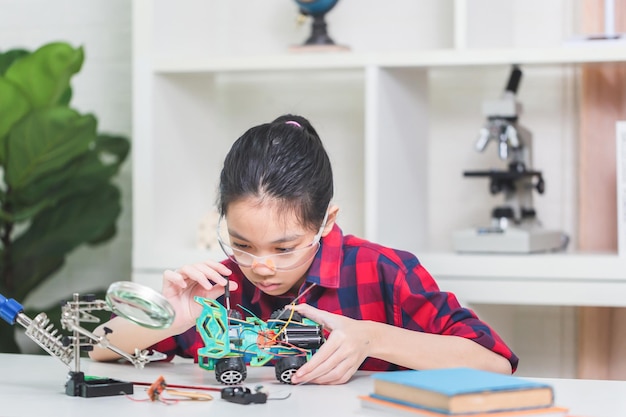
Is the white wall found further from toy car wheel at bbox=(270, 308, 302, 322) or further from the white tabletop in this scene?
toy car wheel at bbox=(270, 308, 302, 322)

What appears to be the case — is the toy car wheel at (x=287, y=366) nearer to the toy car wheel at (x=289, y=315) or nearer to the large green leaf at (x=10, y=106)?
the toy car wheel at (x=289, y=315)

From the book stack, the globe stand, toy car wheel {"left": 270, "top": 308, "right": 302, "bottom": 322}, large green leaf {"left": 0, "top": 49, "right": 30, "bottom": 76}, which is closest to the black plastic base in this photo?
toy car wheel {"left": 270, "top": 308, "right": 302, "bottom": 322}

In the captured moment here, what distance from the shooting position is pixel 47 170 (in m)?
2.60

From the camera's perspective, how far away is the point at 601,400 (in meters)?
1.24

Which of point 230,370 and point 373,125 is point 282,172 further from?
point 373,125

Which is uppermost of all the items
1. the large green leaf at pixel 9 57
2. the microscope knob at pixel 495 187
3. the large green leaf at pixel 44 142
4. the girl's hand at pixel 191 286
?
the large green leaf at pixel 9 57

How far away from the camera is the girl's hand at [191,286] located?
140 cm

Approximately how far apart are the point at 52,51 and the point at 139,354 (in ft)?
4.73

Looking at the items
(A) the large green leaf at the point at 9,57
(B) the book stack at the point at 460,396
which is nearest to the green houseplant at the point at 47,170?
(A) the large green leaf at the point at 9,57

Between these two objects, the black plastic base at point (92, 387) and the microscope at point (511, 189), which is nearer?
the black plastic base at point (92, 387)

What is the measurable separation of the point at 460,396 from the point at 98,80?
2.39m

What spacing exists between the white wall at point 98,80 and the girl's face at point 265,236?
5.67 feet

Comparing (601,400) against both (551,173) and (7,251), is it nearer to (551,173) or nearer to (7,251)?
(551,173)

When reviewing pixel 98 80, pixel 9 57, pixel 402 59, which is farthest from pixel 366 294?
pixel 98 80
